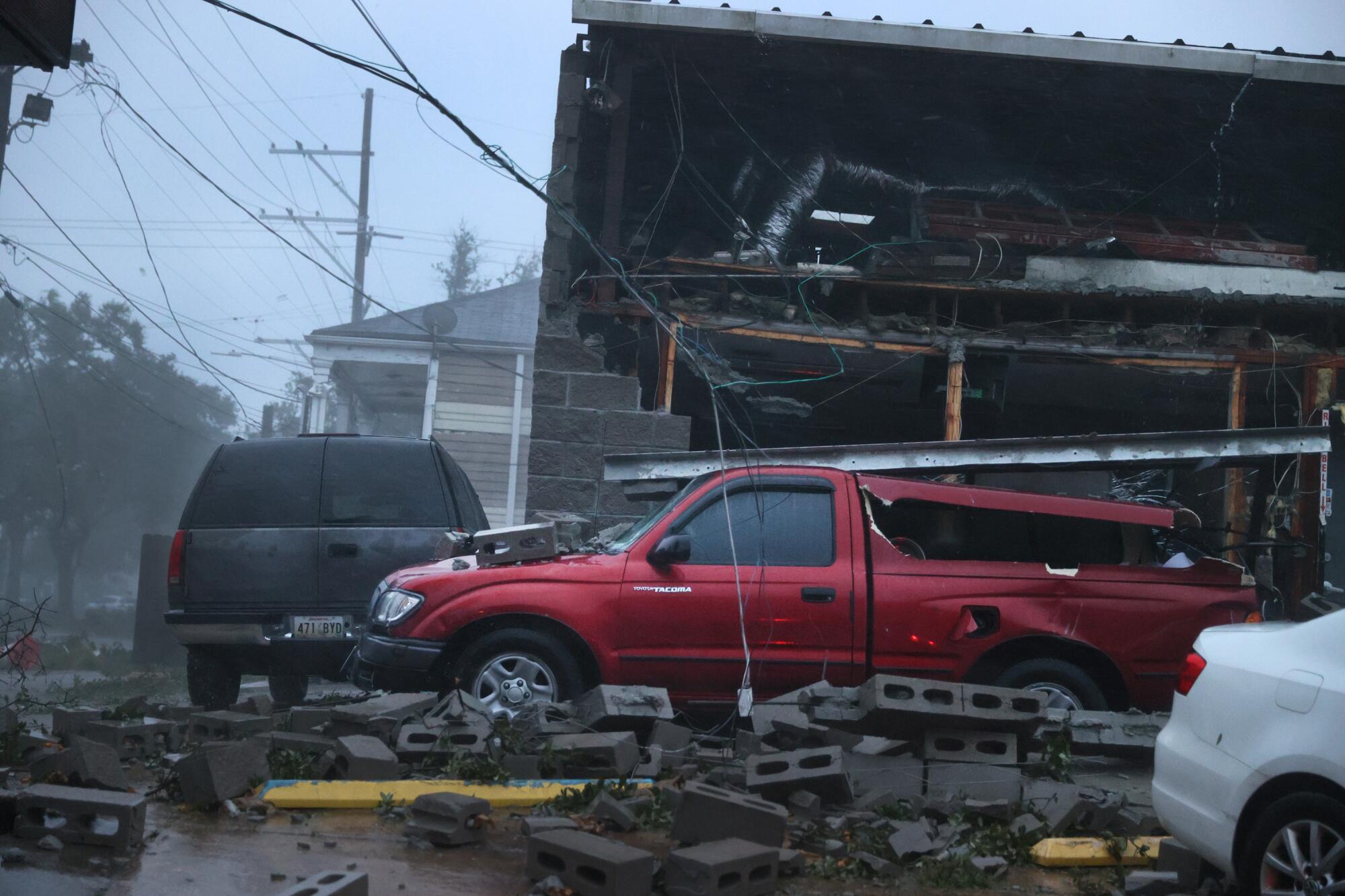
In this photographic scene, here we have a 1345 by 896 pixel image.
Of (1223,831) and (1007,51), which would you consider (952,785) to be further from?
(1007,51)

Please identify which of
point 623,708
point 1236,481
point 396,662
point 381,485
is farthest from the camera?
point 1236,481

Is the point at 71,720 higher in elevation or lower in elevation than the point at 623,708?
lower

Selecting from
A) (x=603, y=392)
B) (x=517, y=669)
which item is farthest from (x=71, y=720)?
(x=603, y=392)

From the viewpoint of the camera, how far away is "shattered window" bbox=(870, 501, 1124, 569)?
778 centimetres

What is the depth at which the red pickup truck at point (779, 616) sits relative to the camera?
6.98 meters

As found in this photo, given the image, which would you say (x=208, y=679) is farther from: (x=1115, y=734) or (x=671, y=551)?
(x=1115, y=734)

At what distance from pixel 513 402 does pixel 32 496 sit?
2108 cm

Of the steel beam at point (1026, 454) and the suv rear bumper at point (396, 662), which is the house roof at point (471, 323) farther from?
the suv rear bumper at point (396, 662)

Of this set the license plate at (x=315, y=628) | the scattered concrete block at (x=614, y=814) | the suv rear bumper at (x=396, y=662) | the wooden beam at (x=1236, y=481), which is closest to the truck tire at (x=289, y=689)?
the license plate at (x=315, y=628)

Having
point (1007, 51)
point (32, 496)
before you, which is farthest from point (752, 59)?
point (32, 496)

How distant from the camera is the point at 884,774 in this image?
5969mm

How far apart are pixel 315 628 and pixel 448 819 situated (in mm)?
3822

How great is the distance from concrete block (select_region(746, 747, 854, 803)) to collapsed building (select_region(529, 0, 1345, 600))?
588cm

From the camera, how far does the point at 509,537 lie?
7.36 m
